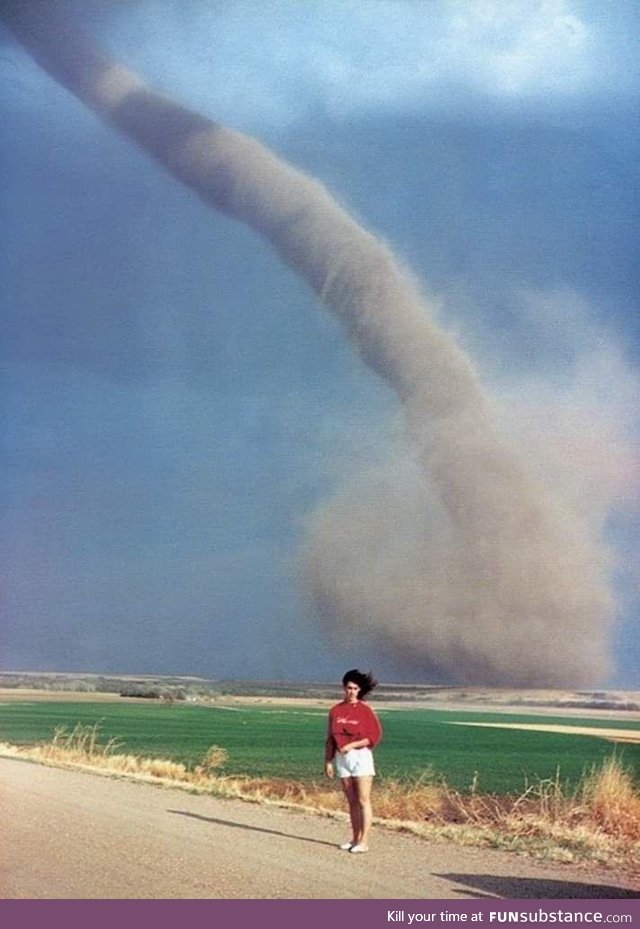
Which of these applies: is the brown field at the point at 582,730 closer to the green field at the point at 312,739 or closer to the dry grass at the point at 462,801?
the green field at the point at 312,739

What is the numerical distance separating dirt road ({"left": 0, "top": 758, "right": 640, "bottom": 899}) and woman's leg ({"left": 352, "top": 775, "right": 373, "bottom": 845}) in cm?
14

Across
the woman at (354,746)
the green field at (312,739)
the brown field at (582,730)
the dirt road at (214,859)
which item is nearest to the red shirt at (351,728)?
the woman at (354,746)

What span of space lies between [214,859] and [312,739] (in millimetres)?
1227

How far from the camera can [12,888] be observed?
7.16 m

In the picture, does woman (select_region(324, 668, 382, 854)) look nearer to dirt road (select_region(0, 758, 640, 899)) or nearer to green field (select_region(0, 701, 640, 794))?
dirt road (select_region(0, 758, 640, 899))

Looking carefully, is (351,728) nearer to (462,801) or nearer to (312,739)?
(312,739)

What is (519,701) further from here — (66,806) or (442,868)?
(66,806)

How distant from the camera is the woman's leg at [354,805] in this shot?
7.08m

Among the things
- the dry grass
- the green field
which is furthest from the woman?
the green field

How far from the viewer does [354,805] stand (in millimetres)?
7188

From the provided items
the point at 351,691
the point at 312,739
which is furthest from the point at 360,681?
the point at 312,739

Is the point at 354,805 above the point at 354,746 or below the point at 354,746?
below

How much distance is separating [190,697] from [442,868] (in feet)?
8.21

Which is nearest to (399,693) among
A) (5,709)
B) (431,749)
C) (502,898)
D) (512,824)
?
(431,749)
